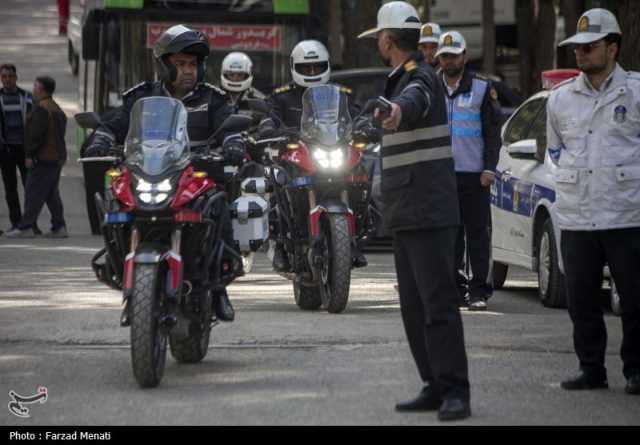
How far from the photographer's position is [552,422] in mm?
8266

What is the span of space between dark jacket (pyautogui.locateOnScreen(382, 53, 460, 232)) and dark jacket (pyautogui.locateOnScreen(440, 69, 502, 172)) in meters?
4.88

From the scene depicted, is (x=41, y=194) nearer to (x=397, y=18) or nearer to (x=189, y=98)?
(x=189, y=98)

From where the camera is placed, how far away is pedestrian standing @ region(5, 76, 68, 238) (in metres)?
22.5

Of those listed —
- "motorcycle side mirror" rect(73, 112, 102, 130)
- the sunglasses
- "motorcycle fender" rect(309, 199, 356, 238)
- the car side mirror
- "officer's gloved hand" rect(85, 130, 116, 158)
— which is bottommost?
"motorcycle fender" rect(309, 199, 356, 238)

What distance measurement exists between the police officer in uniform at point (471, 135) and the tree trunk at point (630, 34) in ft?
20.5

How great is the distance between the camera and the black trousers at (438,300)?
27.4ft

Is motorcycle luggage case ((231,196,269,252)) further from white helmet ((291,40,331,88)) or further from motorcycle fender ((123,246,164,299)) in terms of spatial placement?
white helmet ((291,40,331,88))

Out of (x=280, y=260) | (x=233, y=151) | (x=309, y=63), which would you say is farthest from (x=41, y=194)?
(x=233, y=151)

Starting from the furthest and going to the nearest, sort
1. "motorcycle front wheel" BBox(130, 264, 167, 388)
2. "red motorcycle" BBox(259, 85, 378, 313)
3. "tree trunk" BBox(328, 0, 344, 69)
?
"tree trunk" BBox(328, 0, 344, 69), "red motorcycle" BBox(259, 85, 378, 313), "motorcycle front wheel" BBox(130, 264, 167, 388)

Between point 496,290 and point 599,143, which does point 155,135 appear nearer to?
point 599,143

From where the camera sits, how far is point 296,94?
14.2m

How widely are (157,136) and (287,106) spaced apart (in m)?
4.51

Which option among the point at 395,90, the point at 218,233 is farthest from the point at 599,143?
the point at 218,233

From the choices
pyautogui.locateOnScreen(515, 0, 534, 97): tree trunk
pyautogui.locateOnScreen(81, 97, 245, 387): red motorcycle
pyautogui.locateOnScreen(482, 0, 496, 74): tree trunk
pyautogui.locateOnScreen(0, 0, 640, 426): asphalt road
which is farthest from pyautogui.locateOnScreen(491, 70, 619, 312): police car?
pyautogui.locateOnScreen(515, 0, 534, 97): tree trunk
